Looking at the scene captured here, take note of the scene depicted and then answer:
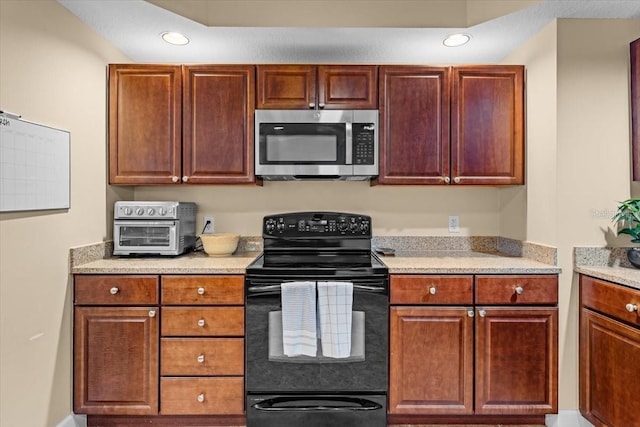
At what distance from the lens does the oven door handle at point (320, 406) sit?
2201mm

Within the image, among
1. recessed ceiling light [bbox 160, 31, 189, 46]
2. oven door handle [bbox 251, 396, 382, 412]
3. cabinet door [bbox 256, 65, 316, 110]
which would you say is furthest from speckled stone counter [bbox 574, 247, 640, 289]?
recessed ceiling light [bbox 160, 31, 189, 46]

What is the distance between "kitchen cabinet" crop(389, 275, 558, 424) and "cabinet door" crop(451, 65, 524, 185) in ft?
2.45

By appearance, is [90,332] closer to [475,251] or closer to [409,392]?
[409,392]

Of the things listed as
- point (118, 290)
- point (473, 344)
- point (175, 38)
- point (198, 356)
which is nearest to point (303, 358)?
point (198, 356)

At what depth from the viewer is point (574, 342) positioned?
7.32 ft

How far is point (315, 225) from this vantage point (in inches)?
99.7

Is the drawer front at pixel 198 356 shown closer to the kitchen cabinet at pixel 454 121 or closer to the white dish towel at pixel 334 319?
the white dish towel at pixel 334 319

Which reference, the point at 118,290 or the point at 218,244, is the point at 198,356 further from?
the point at 218,244

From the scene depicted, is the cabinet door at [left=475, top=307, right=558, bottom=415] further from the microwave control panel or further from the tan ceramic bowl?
the tan ceramic bowl

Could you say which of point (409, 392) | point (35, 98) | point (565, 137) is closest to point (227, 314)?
point (409, 392)

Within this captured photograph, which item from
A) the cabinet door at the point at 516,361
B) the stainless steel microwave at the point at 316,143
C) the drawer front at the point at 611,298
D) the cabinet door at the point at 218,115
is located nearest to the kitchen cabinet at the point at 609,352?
the drawer front at the point at 611,298

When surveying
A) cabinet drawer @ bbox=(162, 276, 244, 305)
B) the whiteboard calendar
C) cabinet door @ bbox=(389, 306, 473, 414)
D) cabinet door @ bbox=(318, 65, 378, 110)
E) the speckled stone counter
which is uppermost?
cabinet door @ bbox=(318, 65, 378, 110)

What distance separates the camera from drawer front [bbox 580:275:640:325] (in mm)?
1807

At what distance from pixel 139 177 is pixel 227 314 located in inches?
42.0
